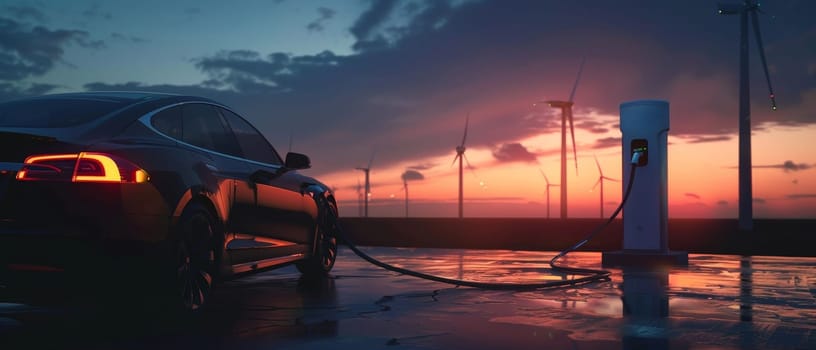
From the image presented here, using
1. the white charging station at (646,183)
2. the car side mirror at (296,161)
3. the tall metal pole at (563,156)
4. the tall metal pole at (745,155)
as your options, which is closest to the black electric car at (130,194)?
the car side mirror at (296,161)

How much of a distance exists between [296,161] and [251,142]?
1.89ft

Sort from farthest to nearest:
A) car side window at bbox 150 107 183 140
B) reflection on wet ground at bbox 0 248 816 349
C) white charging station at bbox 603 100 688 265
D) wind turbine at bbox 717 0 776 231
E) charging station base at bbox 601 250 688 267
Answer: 1. wind turbine at bbox 717 0 776 231
2. white charging station at bbox 603 100 688 265
3. charging station base at bbox 601 250 688 267
4. car side window at bbox 150 107 183 140
5. reflection on wet ground at bbox 0 248 816 349

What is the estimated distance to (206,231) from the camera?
20.9ft

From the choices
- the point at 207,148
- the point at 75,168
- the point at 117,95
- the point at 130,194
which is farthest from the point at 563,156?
the point at 75,168

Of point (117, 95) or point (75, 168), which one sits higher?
point (117, 95)

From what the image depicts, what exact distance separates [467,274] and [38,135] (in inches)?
258

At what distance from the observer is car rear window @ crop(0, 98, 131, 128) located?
574 centimetres

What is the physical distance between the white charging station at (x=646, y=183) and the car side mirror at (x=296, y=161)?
6874 mm

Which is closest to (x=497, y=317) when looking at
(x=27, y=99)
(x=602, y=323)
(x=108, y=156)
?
(x=602, y=323)

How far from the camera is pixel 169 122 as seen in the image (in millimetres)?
6395

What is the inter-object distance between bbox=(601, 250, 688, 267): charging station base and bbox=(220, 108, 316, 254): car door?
21.3 feet

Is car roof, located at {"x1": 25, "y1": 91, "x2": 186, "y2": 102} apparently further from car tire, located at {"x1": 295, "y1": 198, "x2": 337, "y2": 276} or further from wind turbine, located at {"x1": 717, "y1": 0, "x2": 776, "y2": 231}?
wind turbine, located at {"x1": 717, "y1": 0, "x2": 776, "y2": 231}

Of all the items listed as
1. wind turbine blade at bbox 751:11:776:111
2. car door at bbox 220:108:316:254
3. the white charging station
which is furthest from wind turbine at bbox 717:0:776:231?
car door at bbox 220:108:316:254

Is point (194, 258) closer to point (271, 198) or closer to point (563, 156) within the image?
point (271, 198)
